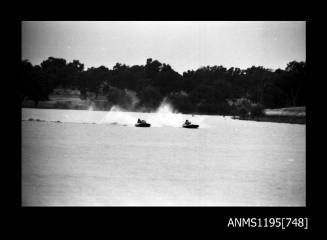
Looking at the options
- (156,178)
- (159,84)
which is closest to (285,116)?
(159,84)

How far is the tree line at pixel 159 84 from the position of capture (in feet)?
394

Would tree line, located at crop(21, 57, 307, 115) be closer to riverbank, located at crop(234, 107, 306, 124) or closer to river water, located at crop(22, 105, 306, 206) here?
riverbank, located at crop(234, 107, 306, 124)

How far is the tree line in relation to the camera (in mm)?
120062

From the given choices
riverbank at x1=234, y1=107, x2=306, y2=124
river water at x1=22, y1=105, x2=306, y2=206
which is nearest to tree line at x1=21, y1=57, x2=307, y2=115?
riverbank at x1=234, y1=107, x2=306, y2=124

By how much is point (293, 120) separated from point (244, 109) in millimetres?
18019

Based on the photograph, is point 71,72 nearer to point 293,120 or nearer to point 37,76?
point 37,76

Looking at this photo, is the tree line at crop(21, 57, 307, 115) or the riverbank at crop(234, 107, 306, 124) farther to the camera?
the tree line at crop(21, 57, 307, 115)

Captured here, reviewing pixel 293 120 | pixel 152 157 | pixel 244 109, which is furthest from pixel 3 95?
pixel 244 109

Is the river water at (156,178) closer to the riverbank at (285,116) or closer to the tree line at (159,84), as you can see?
the riverbank at (285,116)

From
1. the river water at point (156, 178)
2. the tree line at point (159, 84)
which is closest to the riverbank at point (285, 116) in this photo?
the tree line at point (159, 84)

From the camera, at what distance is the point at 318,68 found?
1083cm

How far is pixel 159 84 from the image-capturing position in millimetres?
146125

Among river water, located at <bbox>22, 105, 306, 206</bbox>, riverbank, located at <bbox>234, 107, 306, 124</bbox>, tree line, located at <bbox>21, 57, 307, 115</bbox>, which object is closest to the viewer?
river water, located at <bbox>22, 105, 306, 206</bbox>

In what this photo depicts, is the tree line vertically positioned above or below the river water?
above
